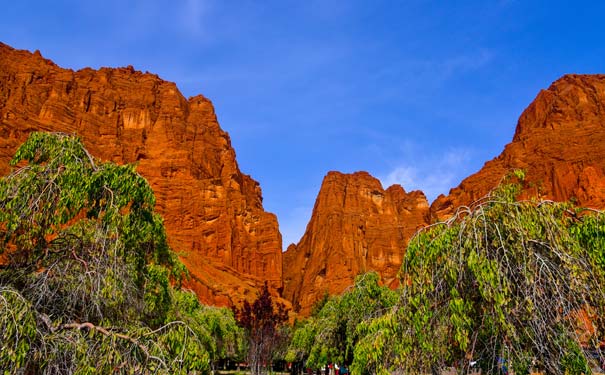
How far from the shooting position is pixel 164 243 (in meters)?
10.7

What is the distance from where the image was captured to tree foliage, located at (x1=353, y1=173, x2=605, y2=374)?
22.4 ft

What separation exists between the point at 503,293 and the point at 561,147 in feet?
456

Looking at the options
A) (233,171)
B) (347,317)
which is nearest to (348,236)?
(233,171)

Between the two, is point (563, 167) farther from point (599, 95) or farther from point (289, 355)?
point (289, 355)

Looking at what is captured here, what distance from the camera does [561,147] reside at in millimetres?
128000

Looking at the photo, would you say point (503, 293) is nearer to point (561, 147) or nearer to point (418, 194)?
point (561, 147)

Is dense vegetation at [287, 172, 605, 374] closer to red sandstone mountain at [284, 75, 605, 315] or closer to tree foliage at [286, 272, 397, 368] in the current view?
tree foliage at [286, 272, 397, 368]

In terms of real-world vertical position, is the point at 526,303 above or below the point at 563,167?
below

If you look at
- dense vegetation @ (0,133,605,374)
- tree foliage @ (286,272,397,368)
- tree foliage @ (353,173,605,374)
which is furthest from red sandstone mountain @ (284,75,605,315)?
tree foliage @ (353,173,605,374)

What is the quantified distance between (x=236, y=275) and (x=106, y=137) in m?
45.6

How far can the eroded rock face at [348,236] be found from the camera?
130 meters

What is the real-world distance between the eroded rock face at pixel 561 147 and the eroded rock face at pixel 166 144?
60236 millimetres

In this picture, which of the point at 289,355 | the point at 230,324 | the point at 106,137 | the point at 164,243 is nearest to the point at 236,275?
the point at 106,137

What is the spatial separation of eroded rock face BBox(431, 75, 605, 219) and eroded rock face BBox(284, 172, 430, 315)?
55.9 ft
